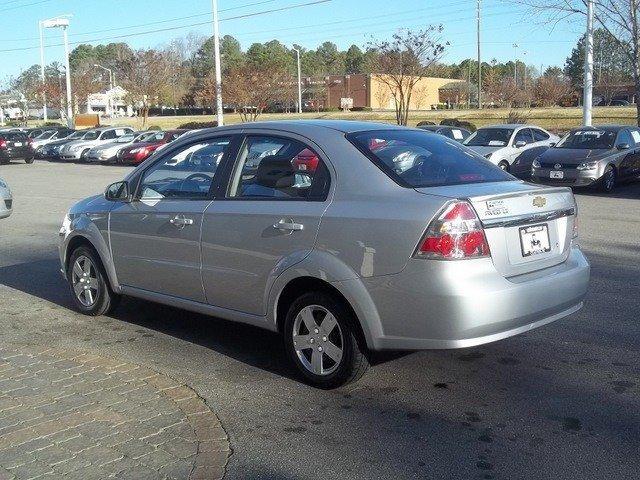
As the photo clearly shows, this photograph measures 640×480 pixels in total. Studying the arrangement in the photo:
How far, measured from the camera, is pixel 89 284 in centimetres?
696

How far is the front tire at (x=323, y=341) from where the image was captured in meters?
4.87

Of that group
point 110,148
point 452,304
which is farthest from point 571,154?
point 110,148

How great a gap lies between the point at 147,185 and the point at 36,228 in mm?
7378

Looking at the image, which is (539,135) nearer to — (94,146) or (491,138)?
(491,138)

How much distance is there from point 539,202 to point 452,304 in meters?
0.99

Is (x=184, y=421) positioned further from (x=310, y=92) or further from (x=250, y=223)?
(x=310, y=92)

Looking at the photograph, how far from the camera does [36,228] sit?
12.9 m

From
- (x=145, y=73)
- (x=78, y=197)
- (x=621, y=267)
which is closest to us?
(x=621, y=267)

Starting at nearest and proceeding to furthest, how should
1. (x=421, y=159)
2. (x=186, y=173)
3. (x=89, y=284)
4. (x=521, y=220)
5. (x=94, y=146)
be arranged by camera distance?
(x=521, y=220) → (x=421, y=159) → (x=186, y=173) → (x=89, y=284) → (x=94, y=146)

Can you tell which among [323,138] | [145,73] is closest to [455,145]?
[323,138]

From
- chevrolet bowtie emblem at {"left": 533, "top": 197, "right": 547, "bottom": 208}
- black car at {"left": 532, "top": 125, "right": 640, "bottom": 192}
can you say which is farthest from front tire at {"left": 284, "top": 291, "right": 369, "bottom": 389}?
black car at {"left": 532, "top": 125, "right": 640, "bottom": 192}

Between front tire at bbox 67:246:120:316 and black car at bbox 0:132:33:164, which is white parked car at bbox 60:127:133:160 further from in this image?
front tire at bbox 67:246:120:316

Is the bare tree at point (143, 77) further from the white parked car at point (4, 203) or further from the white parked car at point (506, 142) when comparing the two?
the white parked car at point (4, 203)

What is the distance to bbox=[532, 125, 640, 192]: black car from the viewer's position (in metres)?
17.1
